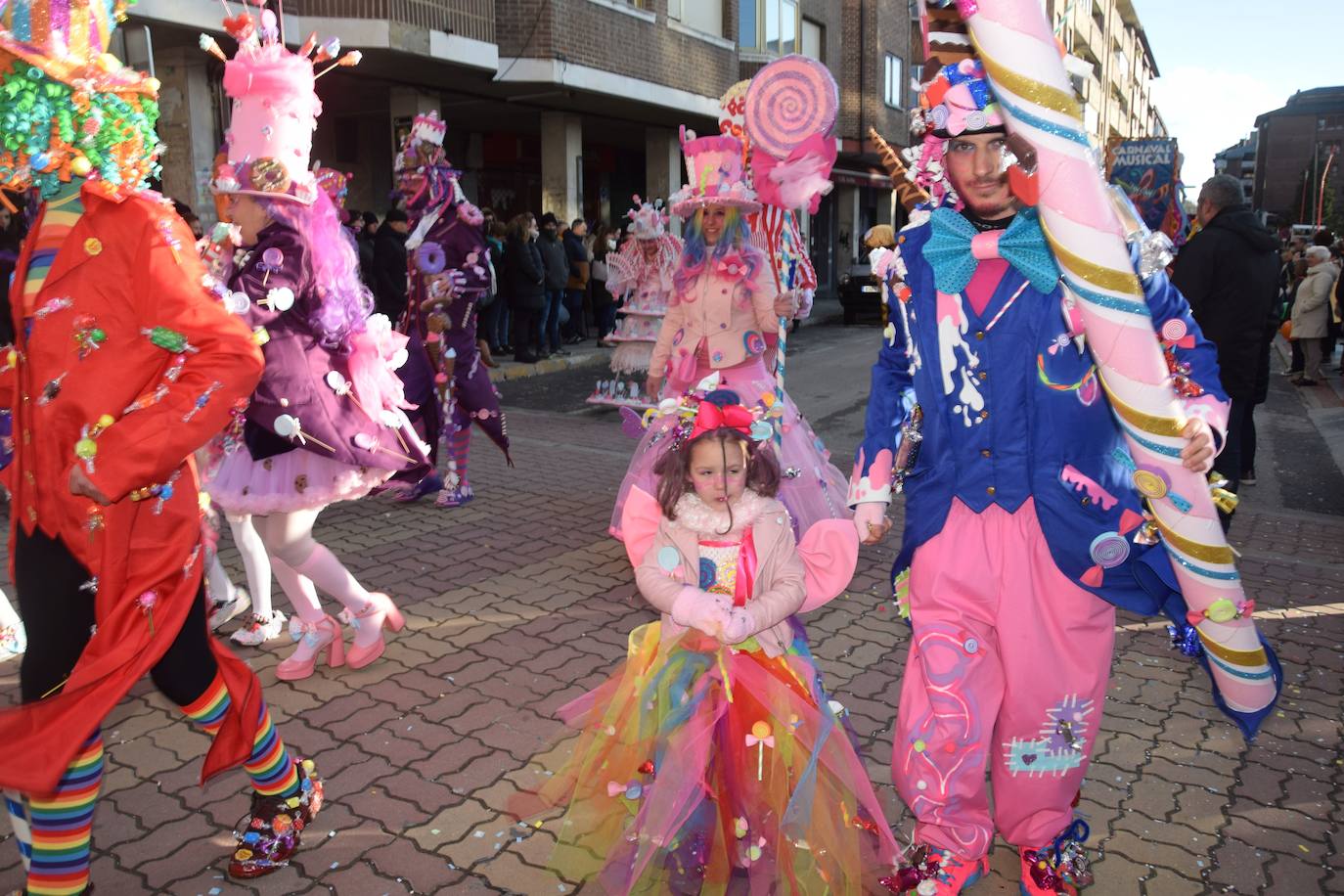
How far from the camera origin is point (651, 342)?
36.1ft

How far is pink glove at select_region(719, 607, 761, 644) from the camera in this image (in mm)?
2713

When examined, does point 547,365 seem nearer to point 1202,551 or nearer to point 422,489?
point 422,489

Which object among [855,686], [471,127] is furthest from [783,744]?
[471,127]

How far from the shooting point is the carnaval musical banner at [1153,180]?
39.0 feet

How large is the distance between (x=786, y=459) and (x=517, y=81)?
1162 cm

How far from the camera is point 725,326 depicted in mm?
5797

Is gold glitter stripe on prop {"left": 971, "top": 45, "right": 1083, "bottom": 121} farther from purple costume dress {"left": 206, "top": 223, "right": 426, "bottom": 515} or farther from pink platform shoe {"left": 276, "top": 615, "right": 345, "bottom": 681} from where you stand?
pink platform shoe {"left": 276, "top": 615, "right": 345, "bottom": 681}

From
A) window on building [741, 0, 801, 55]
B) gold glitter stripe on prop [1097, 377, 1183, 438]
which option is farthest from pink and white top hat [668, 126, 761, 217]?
window on building [741, 0, 801, 55]

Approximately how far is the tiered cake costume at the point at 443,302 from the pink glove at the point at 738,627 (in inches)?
180

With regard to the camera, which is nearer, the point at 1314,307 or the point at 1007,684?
the point at 1007,684

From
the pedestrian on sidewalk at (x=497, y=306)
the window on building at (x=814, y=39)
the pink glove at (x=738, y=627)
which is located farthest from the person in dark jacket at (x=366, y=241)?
the window on building at (x=814, y=39)

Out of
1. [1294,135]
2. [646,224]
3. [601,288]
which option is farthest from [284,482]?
[1294,135]

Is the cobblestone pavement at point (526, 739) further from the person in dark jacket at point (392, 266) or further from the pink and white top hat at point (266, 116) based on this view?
the person in dark jacket at point (392, 266)

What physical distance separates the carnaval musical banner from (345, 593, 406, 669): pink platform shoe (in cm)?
1012
